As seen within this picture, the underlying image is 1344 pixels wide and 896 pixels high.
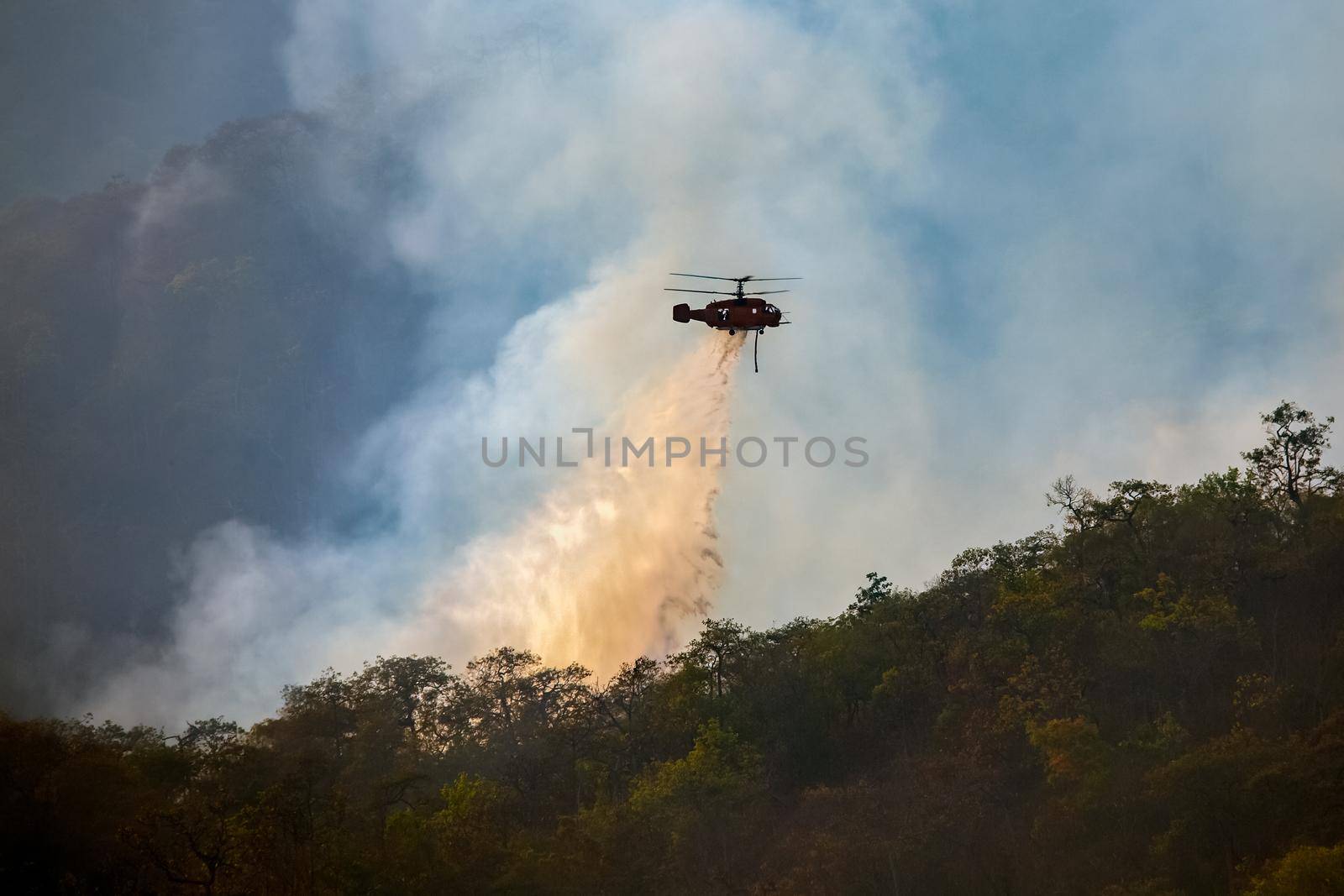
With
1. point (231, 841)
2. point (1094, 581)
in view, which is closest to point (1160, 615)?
point (1094, 581)

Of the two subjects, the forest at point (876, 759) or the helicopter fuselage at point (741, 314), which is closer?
the forest at point (876, 759)

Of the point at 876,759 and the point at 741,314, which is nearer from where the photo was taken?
the point at 741,314

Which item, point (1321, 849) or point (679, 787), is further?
point (679, 787)

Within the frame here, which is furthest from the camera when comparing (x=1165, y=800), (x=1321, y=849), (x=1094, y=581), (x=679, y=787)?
(x=1094, y=581)

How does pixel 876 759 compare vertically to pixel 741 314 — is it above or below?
below

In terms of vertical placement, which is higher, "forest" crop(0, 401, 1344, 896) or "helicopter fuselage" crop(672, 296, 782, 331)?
"helicopter fuselage" crop(672, 296, 782, 331)

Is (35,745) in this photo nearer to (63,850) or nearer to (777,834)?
(63,850)

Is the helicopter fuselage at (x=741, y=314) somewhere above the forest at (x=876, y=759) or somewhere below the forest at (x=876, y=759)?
above

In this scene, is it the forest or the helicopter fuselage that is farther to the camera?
the helicopter fuselage
